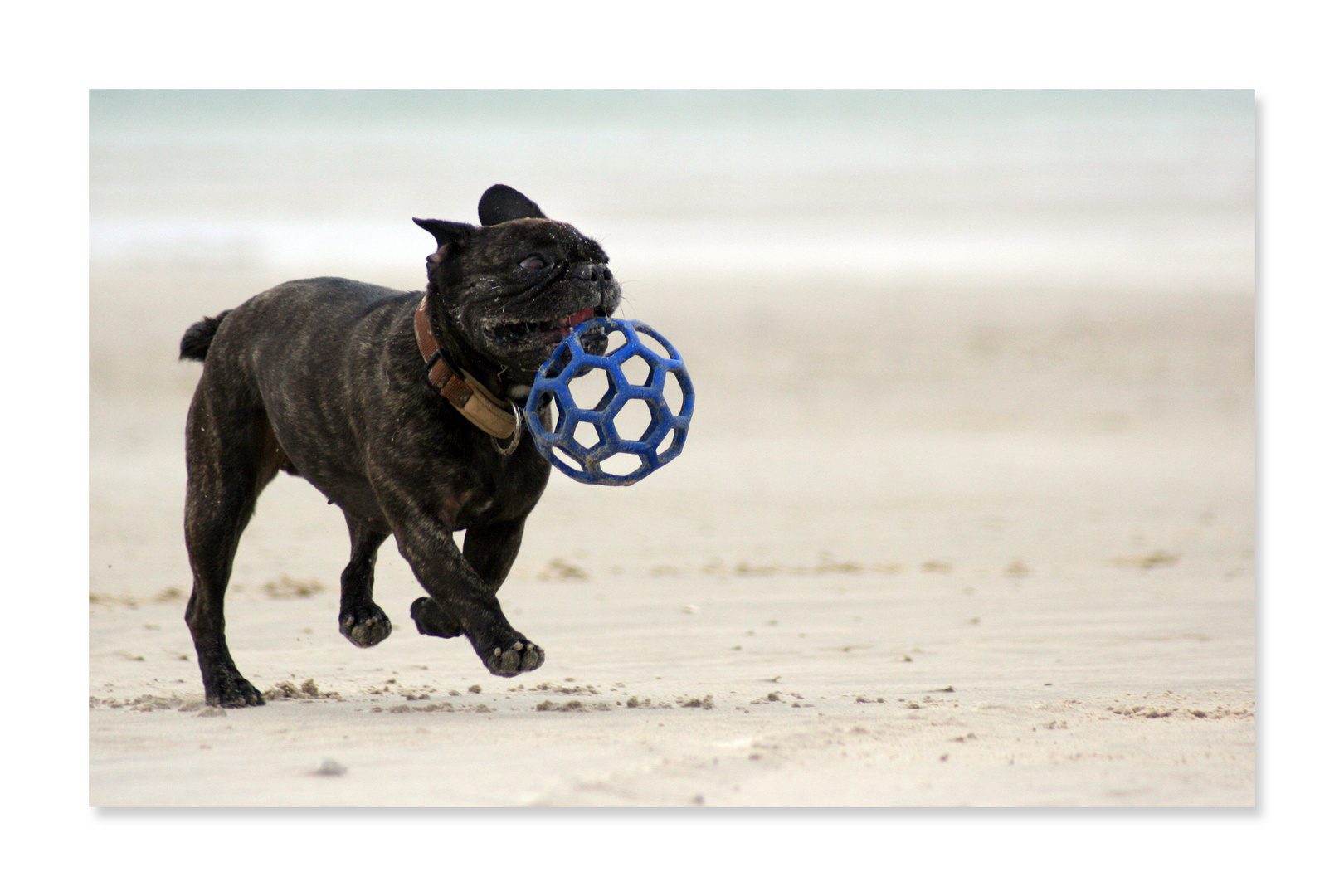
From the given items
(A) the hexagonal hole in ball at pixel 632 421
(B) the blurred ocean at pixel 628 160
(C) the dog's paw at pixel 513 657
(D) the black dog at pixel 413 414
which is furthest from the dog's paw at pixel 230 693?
(A) the hexagonal hole in ball at pixel 632 421

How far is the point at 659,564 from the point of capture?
25.5 ft

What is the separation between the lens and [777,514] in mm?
9406

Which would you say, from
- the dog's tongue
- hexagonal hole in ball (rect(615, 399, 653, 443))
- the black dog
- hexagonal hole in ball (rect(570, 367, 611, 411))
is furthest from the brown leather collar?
hexagonal hole in ball (rect(570, 367, 611, 411))

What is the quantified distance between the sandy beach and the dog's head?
96 centimetres

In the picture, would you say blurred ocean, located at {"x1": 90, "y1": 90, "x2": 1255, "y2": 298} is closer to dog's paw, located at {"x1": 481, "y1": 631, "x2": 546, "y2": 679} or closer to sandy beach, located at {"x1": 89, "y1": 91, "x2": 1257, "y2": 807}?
sandy beach, located at {"x1": 89, "y1": 91, "x2": 1257, "y2": 807}

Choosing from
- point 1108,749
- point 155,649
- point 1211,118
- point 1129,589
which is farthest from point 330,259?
point 1108,749

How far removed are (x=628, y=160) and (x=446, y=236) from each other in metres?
2.47

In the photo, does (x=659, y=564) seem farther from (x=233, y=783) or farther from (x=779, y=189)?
(x=233, y=783)

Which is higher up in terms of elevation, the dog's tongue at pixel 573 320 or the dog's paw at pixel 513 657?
the dog's tongue at pixel 573 320

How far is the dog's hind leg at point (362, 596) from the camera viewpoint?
4.23 metres

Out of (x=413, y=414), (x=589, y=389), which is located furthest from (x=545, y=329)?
(x=589, y=389)

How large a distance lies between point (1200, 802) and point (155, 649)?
12.2 feet

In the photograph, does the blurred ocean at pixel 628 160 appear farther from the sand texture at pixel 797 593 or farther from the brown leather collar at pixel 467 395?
the sand texture at pixel 797 593

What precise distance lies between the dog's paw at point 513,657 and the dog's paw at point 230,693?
959 mm
